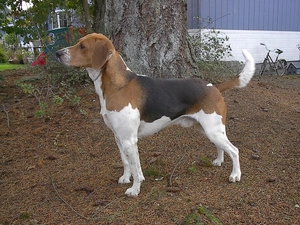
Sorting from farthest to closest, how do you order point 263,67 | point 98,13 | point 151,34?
1. point 263,67
2. point 98,13
3. point 151,34

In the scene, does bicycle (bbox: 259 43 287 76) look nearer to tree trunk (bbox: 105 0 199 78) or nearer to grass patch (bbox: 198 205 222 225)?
tree trunk (bbox: 105 0 199 78)

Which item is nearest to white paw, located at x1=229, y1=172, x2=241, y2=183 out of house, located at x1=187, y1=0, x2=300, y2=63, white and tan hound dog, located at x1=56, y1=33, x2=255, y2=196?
white and tan hound dog, located at x1=56, y1=33, x2=255, y2=196

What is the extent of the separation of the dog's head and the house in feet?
27.2

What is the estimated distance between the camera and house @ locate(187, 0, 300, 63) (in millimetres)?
12555

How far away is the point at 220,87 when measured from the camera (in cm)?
436

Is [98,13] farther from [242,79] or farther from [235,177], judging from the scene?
[235,177]

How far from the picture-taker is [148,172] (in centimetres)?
443

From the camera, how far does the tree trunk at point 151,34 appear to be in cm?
656

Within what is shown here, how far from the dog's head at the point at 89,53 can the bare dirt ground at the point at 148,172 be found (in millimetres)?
1445

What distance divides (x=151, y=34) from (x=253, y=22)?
9526 mm

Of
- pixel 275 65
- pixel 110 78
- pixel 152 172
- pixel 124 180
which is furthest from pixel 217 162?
pixel 275 65

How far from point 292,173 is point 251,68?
137 centimetres

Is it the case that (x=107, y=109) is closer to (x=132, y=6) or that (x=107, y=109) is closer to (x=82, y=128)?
(x=82, y=128)

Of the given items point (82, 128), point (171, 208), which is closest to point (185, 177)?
point (171, 208)
